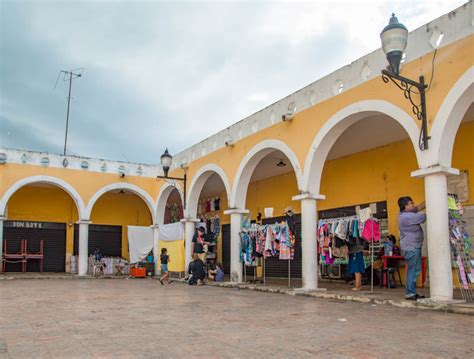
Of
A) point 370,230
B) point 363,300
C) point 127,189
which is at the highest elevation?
point 127,189

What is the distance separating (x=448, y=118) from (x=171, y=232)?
12.3 meters

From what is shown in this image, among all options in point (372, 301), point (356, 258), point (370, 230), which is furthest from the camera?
point (356, 258)

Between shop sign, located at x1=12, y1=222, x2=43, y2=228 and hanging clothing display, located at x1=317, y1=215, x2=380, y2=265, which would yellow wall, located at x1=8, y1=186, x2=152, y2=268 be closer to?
shop sign, located at x1=12, y1=222, x2=43, y2=228

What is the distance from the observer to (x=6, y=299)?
9.84 m

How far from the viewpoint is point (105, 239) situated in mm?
22828

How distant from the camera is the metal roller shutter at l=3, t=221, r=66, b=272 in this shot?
20766 mm

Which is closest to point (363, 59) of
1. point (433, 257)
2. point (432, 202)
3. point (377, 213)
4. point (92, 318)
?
point (432, 202)

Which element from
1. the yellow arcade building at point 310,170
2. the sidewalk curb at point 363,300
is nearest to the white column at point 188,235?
the yellow arcade building at point 310,170

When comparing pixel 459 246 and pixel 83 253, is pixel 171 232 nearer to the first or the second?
pixel 83 253

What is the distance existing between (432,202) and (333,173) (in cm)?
721

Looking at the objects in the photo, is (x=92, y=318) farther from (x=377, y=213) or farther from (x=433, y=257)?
(x=377, y=213)

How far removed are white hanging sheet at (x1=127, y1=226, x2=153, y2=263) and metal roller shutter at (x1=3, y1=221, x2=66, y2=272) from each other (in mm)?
4115

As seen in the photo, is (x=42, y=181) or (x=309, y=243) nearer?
(x=309, y=243)

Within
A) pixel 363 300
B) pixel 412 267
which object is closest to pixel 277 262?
pixel 363 300
